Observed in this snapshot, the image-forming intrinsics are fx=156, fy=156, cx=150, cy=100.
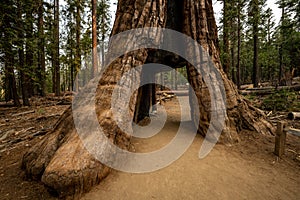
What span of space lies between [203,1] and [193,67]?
6.55 feet

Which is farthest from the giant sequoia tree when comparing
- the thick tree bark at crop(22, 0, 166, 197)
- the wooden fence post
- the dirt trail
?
the wooden fence post

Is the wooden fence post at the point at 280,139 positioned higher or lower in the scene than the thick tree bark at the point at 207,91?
lower

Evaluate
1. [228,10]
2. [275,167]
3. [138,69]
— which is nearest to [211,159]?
[275,167]

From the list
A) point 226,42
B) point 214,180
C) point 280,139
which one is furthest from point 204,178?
point 226,42

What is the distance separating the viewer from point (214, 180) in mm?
2562

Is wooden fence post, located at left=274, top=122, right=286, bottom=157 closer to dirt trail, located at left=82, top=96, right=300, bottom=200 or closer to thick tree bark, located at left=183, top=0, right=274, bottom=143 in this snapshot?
dirt trail, located at left=82, top=96, right=300, bottom=200

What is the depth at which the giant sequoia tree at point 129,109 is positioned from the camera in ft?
7.38

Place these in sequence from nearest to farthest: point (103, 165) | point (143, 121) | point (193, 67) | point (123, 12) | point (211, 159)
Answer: point (103, 165), point (211, 159), point (123, 12), point (193, 67), point (143, 121)

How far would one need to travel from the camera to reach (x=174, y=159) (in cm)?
313

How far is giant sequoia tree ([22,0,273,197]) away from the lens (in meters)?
2.25

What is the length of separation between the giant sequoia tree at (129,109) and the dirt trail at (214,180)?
1.34 ft

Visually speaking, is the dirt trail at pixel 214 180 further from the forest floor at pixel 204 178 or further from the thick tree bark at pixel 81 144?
the thick tree bark at pixel 81 144

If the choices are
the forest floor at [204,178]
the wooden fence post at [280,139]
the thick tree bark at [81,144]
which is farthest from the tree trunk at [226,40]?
the wooden fence post at [280,139]

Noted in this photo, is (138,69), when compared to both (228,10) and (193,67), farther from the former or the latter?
(228,10)
